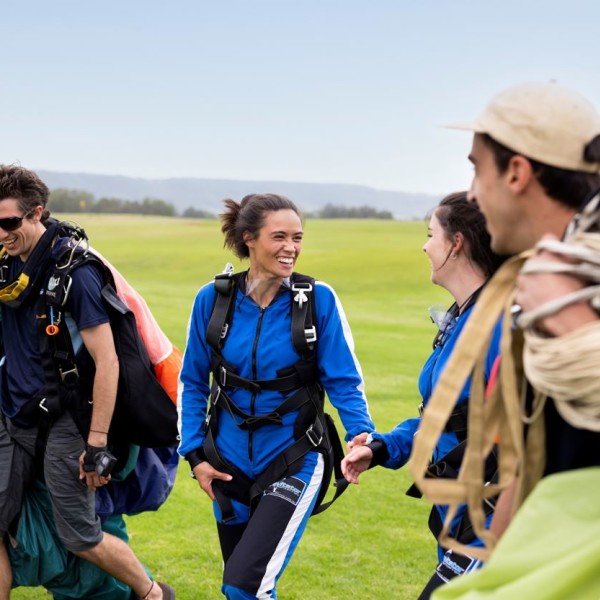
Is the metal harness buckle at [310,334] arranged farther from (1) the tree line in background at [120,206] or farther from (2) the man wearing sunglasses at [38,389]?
(1) the tree line in background at [120,206]

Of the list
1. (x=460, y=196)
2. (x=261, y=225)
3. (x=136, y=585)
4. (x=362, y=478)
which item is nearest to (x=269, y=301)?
(x=261, y=225)

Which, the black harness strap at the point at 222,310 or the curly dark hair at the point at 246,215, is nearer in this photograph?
the black harness strap at the point at 222,310

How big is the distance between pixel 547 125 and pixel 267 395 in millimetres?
2916

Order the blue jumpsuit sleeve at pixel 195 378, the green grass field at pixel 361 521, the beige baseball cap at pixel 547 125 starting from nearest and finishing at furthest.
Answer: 1. the beige baseball cap at pixel 547 125
2. the blue jumpsuit sleeve at pixel 195 378
3. the green grass field at pixel 361 521

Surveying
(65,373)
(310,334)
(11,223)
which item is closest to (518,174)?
(310,334)

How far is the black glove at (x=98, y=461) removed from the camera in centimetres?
555

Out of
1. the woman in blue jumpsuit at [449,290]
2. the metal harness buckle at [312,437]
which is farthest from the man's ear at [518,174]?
the metal harness buckle at [312,437]

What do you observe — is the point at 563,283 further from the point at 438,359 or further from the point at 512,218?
the point at 438,359

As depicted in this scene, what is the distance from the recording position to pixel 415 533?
8047 mm

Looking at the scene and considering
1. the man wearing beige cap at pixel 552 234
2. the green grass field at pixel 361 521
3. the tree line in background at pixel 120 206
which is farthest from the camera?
the tree line in background at pixel 120 206

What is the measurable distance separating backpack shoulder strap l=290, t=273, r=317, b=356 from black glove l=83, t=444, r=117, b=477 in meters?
1.40

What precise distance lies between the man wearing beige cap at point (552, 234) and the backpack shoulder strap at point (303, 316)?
→ 246 centimetres

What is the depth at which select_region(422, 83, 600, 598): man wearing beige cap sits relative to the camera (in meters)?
2.11

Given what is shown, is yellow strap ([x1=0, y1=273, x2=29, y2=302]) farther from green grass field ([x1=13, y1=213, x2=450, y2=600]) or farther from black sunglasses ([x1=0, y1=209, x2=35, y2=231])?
green grass field ([x1=13, y1=213, x2=450, y2=600])
